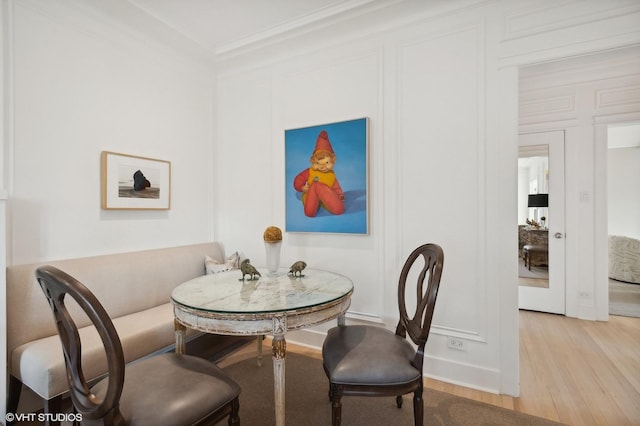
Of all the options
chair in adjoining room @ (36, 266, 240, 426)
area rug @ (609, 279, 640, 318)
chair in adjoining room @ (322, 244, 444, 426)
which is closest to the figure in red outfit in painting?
chair in adjoining room @ (322, 244, 444, 426)

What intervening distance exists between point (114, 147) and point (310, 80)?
1806 mm

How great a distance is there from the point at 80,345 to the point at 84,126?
198cm

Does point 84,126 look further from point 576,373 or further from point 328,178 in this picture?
point 576,373

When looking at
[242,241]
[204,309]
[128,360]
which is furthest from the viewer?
[242,241]

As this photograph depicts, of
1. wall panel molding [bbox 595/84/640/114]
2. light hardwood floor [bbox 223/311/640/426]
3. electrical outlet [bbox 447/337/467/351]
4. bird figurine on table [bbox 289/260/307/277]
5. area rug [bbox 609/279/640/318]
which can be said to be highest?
wall panel molding [bbox 595/84/640/114]

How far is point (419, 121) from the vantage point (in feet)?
8.12

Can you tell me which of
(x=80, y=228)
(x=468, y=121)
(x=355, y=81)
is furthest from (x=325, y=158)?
(x=80, y=228)

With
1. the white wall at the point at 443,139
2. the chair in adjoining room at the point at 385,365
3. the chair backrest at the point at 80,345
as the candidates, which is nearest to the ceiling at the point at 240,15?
the white wall at the point at 443,139

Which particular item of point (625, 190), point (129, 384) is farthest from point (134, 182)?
point (625, 190)

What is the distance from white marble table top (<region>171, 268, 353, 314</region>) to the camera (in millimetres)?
1530

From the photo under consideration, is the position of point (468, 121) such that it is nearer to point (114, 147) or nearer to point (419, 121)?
point (419, 121)

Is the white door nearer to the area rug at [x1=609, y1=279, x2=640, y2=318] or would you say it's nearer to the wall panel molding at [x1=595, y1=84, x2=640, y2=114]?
the wall panel molding at [x1=595, y1=84, x2=640, y2=114]

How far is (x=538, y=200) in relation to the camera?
3.79 metres

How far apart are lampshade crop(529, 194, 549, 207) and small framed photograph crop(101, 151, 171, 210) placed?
13.6 feet
